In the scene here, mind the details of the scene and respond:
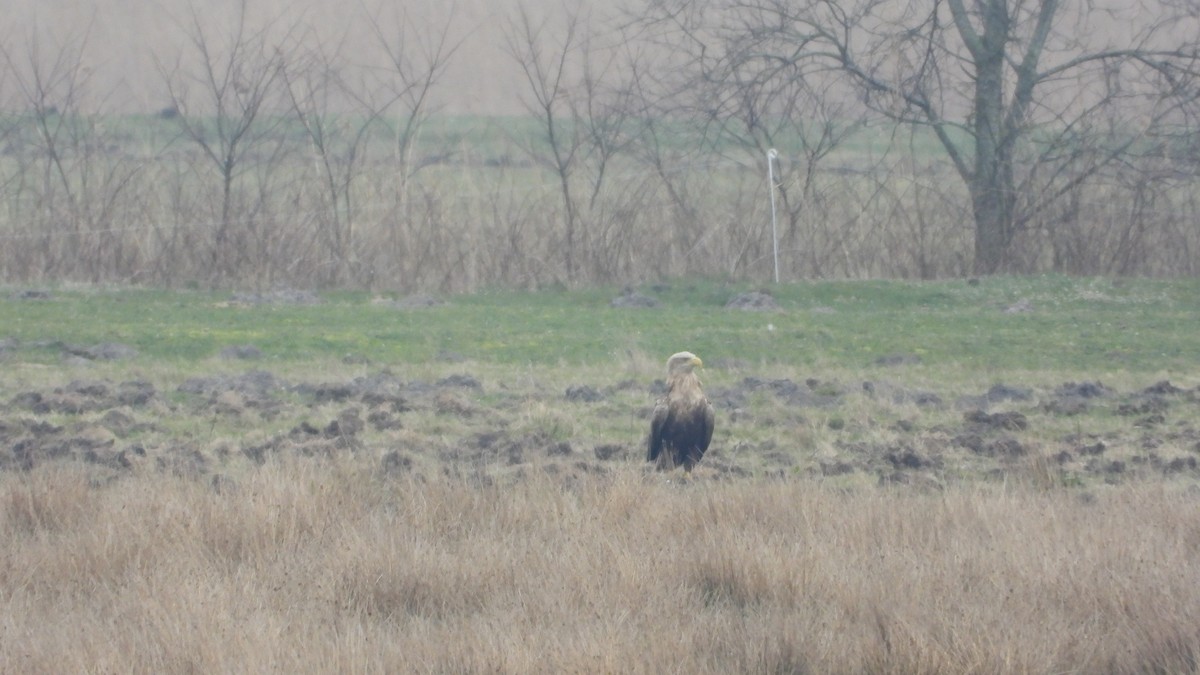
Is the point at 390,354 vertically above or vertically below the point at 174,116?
below

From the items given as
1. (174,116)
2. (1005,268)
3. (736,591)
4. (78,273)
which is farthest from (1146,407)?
(174,116)

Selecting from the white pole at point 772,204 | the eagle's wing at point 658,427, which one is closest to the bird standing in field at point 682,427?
the eagle's wing at point 658,427

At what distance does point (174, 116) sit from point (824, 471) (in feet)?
61.5

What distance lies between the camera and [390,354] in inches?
537

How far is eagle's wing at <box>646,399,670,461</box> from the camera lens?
26.7ft

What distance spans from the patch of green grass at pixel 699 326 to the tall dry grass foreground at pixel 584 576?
6.31 metres

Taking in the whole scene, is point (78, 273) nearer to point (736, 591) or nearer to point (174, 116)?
point (174, 116)

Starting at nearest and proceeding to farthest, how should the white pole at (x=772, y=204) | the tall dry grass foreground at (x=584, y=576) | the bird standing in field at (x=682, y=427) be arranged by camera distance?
the tall dry grass foreground at (x=584, y=576) < the bird standing in field at (x=682, y=427) < the white pole at (x=772, y=204)

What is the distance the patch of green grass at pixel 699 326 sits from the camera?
13406 millimetres

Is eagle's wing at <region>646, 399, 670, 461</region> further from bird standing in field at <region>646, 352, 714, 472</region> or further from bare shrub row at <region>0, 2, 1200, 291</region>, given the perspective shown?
bare shrub row at <region>0, 2, 1200, 291</region>

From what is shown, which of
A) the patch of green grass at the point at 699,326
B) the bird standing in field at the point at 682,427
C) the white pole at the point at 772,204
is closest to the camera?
the bird standing in field at the point at 682,427

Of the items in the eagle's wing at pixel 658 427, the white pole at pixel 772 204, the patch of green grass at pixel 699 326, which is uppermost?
the white pole at pixel 772 204

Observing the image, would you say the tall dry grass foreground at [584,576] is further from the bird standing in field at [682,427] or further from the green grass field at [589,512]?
the bird standing in field at [682,427]

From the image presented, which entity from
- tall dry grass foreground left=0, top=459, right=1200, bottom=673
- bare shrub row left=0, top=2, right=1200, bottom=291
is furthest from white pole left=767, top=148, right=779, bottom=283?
tall dry grass foreground left=0, top=459, right=1200, bottom=673
